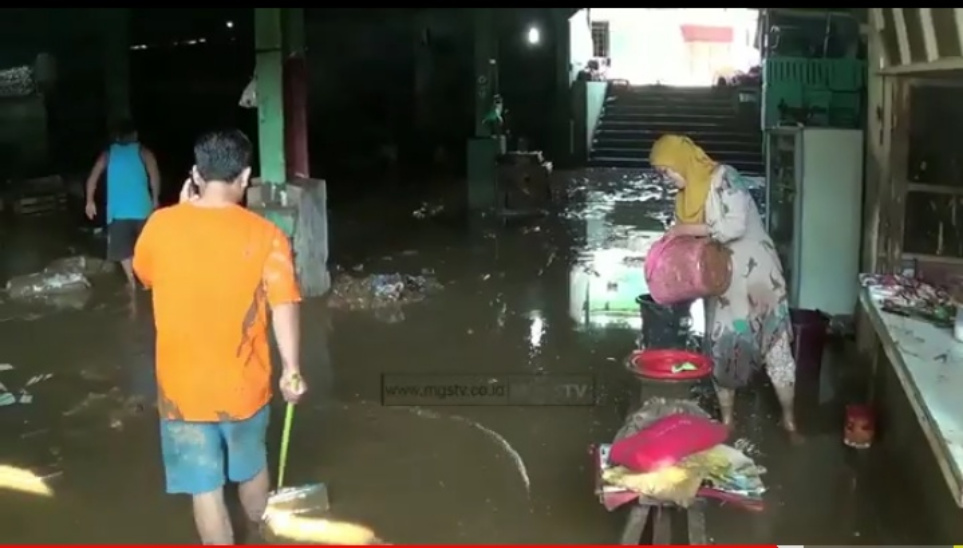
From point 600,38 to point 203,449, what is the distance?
996 inches

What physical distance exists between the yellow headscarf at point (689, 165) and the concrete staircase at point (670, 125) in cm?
1344

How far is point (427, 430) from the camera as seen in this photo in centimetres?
579

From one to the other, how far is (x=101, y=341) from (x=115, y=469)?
2.66 m

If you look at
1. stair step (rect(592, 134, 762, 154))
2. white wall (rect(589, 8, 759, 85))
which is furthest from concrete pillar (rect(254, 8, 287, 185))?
white wall (rect(589, 8, 759, 85))

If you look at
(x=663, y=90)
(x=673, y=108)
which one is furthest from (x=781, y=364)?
(x=663, y=90)

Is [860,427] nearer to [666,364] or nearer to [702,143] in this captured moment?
[666,364]

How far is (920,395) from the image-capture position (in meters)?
4.13

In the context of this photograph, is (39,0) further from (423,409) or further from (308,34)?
(308,34)

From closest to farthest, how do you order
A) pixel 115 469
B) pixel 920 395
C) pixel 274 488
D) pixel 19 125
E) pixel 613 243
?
pixel 920 395 < pixel 274 488 < pixel 115 469 < pixel 613 243 < pixel 19 125

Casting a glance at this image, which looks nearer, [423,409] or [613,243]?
[423,409]

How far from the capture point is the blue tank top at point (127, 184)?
8.78 metres

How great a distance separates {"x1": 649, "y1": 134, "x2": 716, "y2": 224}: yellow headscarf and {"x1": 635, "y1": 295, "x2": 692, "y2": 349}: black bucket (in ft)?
2.14

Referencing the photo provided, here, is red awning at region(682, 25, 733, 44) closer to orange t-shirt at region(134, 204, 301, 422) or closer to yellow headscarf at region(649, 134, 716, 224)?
yellow headscarf at region(649, 134, 716, 224)

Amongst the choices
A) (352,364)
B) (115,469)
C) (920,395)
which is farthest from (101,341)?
(920,395)
